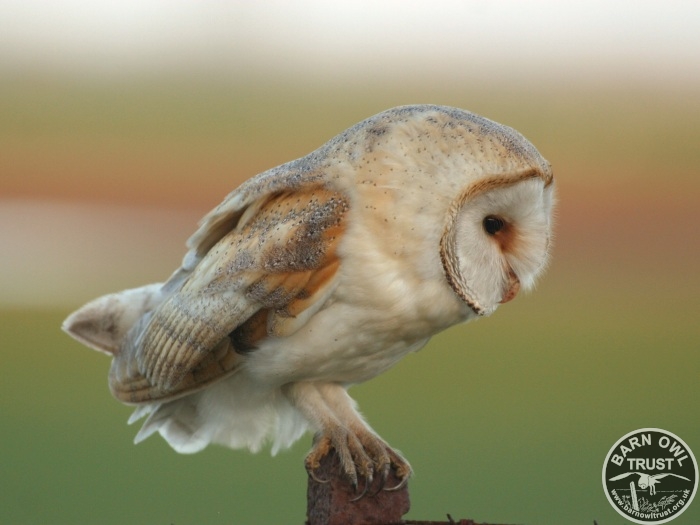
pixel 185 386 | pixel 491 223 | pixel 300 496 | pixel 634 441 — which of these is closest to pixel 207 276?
pixel 185 386

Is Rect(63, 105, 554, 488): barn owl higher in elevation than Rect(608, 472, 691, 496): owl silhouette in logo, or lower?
higher

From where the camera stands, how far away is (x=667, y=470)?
242 centimetres

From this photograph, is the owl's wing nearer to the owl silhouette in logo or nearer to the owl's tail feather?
the owl's tail feather

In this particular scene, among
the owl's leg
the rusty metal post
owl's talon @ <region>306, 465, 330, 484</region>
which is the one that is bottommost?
the rusty metal post

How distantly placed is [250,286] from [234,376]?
43 cm

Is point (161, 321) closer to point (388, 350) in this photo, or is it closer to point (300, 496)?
point (388, 350)

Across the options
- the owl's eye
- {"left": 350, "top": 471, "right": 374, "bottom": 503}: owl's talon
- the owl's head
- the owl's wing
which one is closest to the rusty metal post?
{"left": 350, "top": 471, "right": 374, "bottom": 503}: owl's talon

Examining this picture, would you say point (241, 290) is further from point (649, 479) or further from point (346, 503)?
point (649, 479)

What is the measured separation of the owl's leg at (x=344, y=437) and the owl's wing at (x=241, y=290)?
7.7 inches

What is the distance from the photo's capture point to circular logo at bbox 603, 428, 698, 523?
2395 millimetres

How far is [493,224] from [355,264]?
33cm

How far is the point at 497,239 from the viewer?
2.05 metres

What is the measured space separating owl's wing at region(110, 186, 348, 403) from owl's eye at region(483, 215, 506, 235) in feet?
1.01

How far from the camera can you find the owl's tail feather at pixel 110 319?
2.45m
